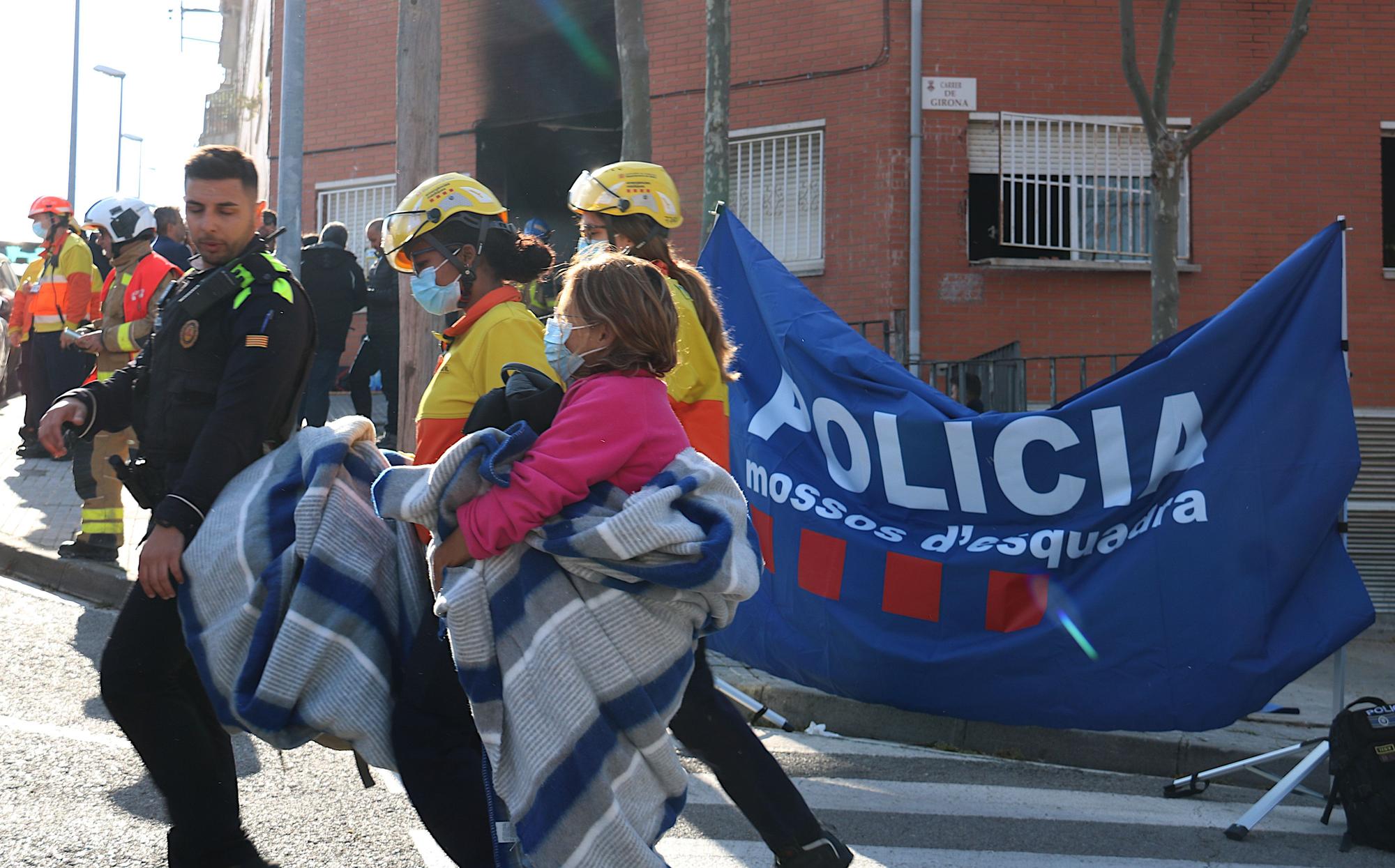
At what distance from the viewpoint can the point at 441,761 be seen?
3.04 m

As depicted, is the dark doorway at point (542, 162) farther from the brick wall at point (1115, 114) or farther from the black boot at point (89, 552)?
the black boot at point (89, 552)

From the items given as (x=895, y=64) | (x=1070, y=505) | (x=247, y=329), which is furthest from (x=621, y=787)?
(x=895, y=64)

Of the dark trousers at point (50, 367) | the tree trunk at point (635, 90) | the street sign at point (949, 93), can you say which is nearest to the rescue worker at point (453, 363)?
the tree trunk at point (635, 90)

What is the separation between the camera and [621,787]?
284 cm

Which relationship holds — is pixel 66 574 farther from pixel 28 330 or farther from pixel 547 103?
pixel 547 103

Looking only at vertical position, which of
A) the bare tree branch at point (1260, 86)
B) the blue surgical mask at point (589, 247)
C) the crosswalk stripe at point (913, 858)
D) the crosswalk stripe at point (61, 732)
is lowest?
the crosswalk stripe at point (913, 858)

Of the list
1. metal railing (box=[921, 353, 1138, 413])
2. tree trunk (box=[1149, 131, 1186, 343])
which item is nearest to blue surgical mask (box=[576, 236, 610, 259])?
metal railing (box=[921, 353, 1138, 413])

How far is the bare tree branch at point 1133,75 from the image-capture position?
8967mm

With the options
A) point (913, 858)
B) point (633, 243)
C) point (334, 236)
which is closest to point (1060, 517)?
point (913, 858)

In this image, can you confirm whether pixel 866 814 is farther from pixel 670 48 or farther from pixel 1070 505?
pixel 670 48

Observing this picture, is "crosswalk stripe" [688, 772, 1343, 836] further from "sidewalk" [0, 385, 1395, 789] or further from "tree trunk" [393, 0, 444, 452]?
"tree trunk" [393, 0, 444, 452]

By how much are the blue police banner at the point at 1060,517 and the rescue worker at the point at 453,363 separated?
76.5 inches

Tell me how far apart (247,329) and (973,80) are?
10684 millimetres

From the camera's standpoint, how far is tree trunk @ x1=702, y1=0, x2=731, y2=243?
1080 cm
